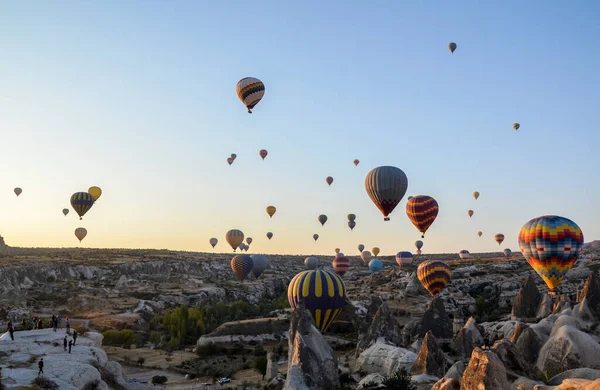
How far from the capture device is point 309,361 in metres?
27.0

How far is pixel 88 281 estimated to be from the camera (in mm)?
84750

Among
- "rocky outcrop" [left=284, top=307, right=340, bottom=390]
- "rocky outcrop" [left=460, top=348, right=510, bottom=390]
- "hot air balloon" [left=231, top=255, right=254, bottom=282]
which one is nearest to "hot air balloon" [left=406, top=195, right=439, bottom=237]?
"rocky outcrop" [left=284, top=307, right=340, bottom=390]

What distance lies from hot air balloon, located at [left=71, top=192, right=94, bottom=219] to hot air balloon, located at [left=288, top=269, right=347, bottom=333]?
140 feet

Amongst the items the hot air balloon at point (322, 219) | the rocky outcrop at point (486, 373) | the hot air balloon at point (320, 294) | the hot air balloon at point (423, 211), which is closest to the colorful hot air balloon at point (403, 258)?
the hot air balloon at point (322, 219)

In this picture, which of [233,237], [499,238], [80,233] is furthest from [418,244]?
[80,233]

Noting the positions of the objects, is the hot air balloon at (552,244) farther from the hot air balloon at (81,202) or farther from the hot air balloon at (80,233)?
the hot air balloon at (80,233)

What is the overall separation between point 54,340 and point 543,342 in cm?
3186

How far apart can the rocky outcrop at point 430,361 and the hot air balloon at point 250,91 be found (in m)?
34.6

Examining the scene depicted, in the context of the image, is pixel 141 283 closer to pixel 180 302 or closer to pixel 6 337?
pixel 180 302

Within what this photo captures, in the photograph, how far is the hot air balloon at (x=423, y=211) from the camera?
55.8 meters

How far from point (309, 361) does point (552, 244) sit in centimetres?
2706

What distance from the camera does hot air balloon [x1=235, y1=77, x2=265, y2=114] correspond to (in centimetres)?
5562

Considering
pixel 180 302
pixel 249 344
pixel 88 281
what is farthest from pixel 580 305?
pixel 88 281

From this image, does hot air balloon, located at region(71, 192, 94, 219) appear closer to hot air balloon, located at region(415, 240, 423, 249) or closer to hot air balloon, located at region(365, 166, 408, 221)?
hot air balloon, located at region(365, 166, 408, 221)
